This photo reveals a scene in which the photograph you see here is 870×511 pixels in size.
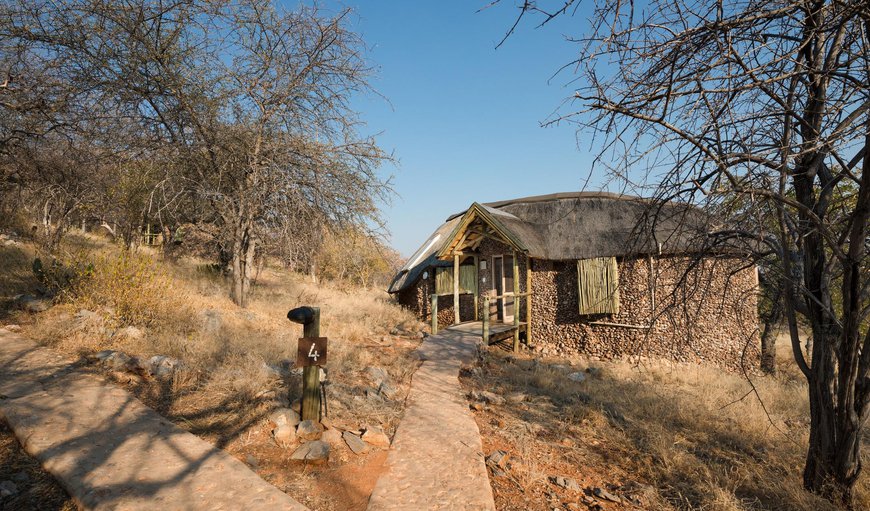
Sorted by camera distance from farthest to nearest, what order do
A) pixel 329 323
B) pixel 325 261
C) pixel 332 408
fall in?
pixel 325 261, pixel 329 323, pixel 332 408

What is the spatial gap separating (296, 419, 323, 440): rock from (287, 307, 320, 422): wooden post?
0.25 ft

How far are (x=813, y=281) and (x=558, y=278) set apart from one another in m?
8.71

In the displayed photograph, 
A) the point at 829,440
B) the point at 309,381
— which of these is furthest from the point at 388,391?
the point at 829,440

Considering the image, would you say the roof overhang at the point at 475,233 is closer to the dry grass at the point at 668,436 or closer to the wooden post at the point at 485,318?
the wooden post at the point at 485,318

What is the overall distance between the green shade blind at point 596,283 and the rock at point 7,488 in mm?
11251

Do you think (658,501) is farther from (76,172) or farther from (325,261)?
(325,261)

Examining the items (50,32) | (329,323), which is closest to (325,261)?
(329,323)

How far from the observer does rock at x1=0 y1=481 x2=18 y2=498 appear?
2969 millimetres

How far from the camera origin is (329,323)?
36.2 ft

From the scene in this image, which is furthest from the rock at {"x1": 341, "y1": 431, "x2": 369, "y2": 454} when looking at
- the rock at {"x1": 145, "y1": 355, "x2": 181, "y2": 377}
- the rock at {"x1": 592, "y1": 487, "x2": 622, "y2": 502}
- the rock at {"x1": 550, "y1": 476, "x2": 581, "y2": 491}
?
the rock at {"x1": 145, "y1": 355, "x2": 181, "y2": 377}

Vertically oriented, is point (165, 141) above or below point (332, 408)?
above

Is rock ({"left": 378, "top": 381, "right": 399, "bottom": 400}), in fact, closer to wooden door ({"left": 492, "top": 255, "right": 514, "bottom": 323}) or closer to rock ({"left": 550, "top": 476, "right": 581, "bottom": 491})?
rock ({"left": 550, "top": 476, "right": 581, "bottom": 491})

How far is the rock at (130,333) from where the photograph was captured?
6613mm

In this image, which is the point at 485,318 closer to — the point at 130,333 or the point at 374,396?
the point at 374,396
